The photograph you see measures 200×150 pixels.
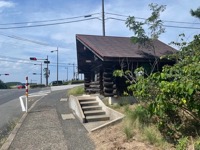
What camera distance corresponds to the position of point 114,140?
715 cm

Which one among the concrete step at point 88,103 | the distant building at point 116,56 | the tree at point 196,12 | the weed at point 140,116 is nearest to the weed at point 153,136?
the weed at point 140,116

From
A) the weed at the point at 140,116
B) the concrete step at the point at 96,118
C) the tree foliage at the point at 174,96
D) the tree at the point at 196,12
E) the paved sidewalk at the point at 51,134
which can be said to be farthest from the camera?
the tree at the point at 196,12

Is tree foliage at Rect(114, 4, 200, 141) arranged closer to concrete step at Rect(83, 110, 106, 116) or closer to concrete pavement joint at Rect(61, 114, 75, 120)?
concrete step at Rect(83, 110, 106, 116)

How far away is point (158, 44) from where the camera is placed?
1598cm

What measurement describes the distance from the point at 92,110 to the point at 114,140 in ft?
14.0

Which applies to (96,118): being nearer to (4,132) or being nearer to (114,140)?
(114,140)

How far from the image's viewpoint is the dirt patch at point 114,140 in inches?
255

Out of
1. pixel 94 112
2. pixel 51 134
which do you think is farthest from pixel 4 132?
pixel 94 112

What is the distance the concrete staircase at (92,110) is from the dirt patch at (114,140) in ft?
5.90

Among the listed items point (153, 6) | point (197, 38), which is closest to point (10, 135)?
point (197, 38)

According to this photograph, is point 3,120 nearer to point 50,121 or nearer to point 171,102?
point 50,121

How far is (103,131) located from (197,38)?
5734mm

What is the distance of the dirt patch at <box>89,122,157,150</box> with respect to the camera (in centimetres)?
647

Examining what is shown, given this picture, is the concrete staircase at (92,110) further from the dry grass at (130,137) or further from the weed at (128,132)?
the weed at (128,132)
